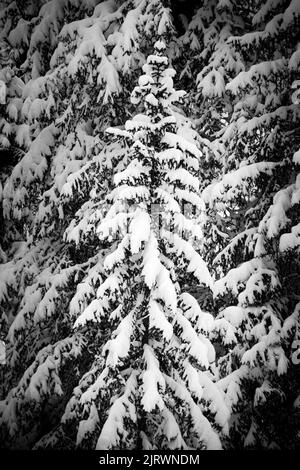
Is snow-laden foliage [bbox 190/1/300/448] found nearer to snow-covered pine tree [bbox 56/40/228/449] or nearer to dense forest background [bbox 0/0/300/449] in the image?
dense forest background [bbox 0/0/300/449]

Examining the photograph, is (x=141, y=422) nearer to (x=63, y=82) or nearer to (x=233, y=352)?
(x=233, y=352)

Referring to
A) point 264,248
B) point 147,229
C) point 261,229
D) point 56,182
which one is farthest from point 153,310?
point 56,182

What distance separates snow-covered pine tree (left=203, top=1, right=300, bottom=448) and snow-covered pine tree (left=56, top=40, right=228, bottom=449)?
1261 millimetres

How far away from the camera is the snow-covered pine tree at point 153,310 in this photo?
4961 mm

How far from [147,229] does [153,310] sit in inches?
41.3

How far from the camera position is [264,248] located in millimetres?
6734

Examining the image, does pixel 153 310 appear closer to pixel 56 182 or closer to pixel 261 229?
pixel 261 229

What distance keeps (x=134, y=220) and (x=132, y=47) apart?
13.3ft

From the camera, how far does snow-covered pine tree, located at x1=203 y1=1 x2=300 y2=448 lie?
6.47 meters

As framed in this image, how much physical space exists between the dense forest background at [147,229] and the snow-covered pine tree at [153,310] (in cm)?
2

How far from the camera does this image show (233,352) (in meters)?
6.99

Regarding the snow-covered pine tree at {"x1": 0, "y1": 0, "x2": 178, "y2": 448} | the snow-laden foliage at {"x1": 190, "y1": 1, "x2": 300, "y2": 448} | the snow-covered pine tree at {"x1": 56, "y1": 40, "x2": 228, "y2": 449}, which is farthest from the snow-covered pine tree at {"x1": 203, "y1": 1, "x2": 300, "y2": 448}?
the snow-covered pine tree at {"x1": 0, "y1": 0, "x2": 178, "y2": 448}
